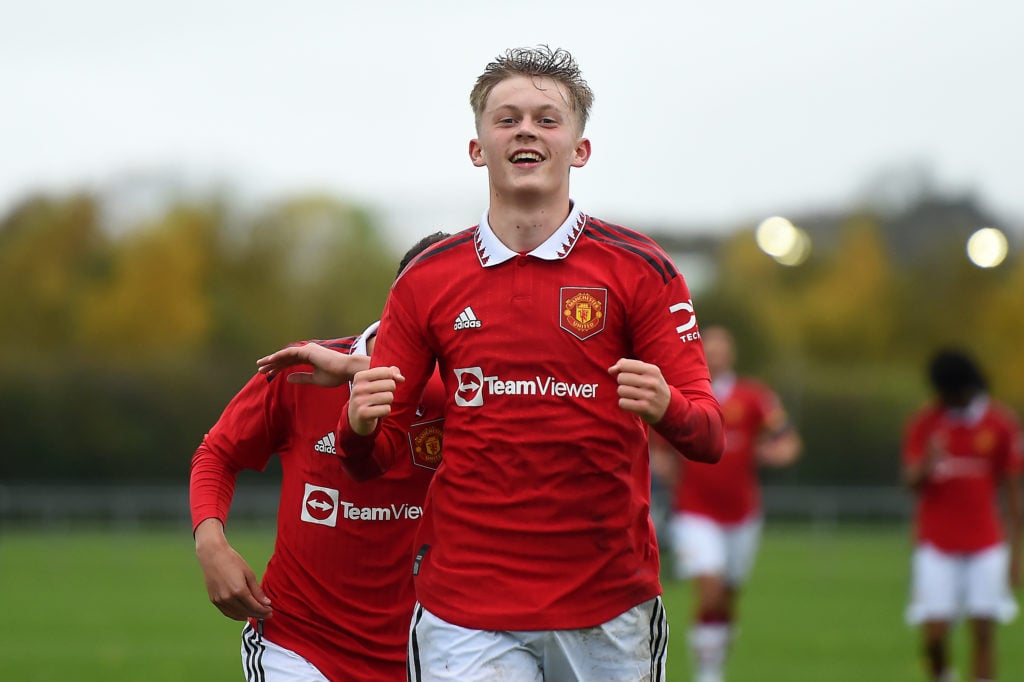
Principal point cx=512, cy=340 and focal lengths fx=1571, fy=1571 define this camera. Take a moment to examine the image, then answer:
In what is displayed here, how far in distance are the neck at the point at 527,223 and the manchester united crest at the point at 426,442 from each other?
2.91 ft

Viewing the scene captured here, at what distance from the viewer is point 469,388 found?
4.25 meters

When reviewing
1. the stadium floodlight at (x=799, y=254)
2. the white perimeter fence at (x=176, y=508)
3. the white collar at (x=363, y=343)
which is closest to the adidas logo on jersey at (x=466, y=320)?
the white collar at (x=363, y=343)

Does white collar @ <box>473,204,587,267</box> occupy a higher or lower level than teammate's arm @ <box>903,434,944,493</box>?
higher

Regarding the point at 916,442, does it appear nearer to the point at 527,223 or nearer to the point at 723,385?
the point at 723,385

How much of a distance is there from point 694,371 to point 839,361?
5373 cm

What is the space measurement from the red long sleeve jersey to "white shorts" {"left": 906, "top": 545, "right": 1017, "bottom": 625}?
7.77 m

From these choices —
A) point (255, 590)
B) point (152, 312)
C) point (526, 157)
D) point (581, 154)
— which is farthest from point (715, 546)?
point (152, 312)

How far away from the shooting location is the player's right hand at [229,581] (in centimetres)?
486

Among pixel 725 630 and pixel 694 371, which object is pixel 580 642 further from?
pixel 725 630

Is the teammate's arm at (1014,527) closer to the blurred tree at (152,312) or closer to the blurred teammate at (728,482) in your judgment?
Answer: the blurred teammate at (728,482)

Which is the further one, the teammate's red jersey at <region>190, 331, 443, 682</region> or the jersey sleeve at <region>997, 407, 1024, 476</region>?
the jersey sleeve at <region>997, 407, 1024, 476</region>

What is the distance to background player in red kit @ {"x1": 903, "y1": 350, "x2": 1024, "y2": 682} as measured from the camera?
1159 cm

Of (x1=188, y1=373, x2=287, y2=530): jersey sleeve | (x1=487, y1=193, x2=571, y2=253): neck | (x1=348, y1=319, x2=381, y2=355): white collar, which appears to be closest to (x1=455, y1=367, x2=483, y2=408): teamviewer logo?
(x1=487, y1=193, x2=571, y2=253): neck

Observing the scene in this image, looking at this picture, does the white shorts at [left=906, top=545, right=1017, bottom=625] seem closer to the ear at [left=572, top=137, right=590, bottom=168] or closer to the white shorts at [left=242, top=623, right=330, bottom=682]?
the white shorts at [left=242, top=623, right=330, bottom=682]
